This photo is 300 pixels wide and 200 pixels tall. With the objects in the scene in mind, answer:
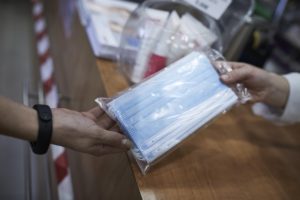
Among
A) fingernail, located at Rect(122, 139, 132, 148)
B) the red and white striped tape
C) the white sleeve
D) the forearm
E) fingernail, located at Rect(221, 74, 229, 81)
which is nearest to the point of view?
the forearm

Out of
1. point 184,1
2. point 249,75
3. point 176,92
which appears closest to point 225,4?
point 184,1

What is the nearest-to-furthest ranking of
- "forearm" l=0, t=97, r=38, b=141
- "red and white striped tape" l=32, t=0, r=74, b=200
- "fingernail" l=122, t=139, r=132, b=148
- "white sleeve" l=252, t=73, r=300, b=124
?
"forearm" l=0, t=97, r=38, b=141 → "fingernail" l=122, t=139, r=132, b=148 → "white sleeve" l=252, t=73, r=300, b=124 → "red and white striped tape" l=32, t=0, r=74, b=200

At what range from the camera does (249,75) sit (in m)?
0.73

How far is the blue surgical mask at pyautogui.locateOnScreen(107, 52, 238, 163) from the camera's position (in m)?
0.58

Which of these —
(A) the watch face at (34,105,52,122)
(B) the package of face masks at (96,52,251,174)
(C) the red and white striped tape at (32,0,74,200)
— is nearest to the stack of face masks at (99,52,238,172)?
(B) the package of face masks at (96,52,251,174)

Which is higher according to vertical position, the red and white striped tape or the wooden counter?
the wooden counter

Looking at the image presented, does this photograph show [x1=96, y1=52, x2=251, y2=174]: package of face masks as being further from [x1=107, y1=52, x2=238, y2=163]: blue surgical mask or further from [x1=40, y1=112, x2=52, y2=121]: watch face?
[x1=40, y1=112, x2=52, y2=121]: watch face

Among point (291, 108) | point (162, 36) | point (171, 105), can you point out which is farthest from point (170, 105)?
point (291, 108)

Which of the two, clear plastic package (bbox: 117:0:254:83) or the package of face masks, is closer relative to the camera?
the package of face masks

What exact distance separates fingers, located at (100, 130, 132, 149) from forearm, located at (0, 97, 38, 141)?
11cm

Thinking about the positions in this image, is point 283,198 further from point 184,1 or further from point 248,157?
point 184,1

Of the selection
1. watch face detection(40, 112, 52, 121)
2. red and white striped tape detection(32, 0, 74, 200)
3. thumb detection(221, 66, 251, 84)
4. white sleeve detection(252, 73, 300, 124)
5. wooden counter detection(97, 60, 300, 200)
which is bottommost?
red and white striped tape detection(32, 0, 74, 200)

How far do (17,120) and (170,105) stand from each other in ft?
0.89

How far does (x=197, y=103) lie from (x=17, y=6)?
7.77 feet
